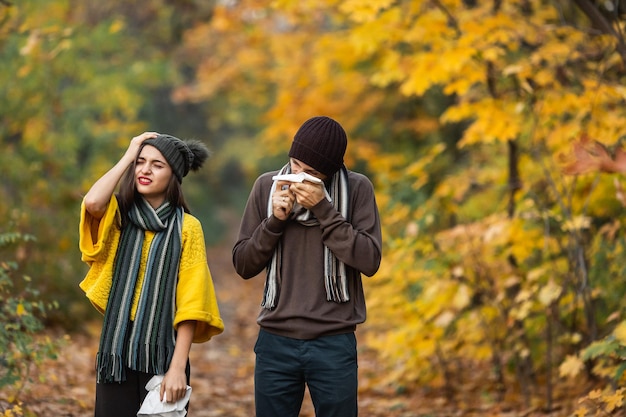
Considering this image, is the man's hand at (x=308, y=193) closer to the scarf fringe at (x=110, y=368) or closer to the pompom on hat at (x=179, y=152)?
the pompom on hat at (x=179, y=152)

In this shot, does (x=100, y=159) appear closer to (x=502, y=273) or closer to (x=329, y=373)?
(x=502, y=273)

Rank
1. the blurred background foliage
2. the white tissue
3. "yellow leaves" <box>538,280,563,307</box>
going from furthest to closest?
the blurred background foliage, "yellow leaves" <box>538,280,563,307</box>, the white tissue

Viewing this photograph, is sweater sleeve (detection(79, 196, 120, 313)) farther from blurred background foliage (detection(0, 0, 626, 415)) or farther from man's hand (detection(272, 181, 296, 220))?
A: blurred background foliage (detection(0, 0, 626, 415))

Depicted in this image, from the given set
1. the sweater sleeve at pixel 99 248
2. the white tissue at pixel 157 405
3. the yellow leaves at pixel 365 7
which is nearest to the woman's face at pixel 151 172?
the sweater sleeve at pixel 99 248

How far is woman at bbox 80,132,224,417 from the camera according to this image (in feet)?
9.83

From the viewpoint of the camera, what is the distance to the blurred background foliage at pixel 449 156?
5.27 meters

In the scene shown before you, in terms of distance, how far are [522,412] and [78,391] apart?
3.34m

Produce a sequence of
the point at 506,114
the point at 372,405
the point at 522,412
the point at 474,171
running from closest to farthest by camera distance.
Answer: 1. the point at 522,412
2. the point at 506,114
3. the point at 372,405
4. the point at 474,171

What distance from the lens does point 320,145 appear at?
3031mm

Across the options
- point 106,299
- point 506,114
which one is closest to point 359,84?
point 506,114

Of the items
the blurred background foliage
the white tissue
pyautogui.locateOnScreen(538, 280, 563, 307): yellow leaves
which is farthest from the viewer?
the blurred background foliage

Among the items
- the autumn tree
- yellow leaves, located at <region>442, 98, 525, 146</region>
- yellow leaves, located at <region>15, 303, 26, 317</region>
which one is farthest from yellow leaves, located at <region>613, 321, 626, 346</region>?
yellow leaves, located at <region>15, 303, 26, 317</region>

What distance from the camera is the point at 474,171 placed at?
27.9 feet

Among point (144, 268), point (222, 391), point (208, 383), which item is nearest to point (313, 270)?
point (144, 268)
